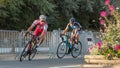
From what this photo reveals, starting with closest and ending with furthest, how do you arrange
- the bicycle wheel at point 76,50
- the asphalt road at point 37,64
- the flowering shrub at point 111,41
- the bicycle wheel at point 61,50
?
the flowering shrub at point 111,41 < the asphalt road at point 37,64 < the bicycle wheel at point 61,50 < the bicycle wheel at point 76,50

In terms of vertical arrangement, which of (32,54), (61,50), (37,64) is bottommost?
(37,64)

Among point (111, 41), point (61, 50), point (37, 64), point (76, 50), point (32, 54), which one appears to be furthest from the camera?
point (76, 50)

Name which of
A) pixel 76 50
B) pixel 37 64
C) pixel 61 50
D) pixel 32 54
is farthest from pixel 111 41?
pixel 76 50

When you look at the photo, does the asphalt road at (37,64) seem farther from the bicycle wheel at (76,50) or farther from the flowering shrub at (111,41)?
the bicycle wheel at (76,50)

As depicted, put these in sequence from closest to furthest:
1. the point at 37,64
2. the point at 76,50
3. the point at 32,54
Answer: the point at 37,64 → the point at 32,54 → the point at 76,50

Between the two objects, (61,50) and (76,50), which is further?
(76,50)

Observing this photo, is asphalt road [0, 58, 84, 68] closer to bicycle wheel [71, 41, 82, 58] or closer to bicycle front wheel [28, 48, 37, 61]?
bicycle front wheel [28, 48, 37, 61]

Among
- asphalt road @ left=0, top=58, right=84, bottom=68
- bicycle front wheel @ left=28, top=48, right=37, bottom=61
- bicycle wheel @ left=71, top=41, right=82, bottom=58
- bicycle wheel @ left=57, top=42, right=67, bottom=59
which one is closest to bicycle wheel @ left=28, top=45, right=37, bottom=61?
bicycle front wheel @ left=28, top=48, right=37, bottom=61

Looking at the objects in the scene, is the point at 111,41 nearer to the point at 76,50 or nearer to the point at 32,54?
the point at 32,54

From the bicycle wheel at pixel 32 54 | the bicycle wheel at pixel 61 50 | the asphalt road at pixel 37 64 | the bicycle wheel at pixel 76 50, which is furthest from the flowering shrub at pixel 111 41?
the bicycle wheel at pixel 76 50

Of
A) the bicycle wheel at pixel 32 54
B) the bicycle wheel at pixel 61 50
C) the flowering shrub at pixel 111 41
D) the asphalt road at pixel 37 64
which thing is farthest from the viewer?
the bicycle wheel at pixel 61 50

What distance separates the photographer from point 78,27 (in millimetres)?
19375

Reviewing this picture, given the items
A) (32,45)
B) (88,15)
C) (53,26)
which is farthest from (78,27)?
(88,15)

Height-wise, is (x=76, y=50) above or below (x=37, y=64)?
above
